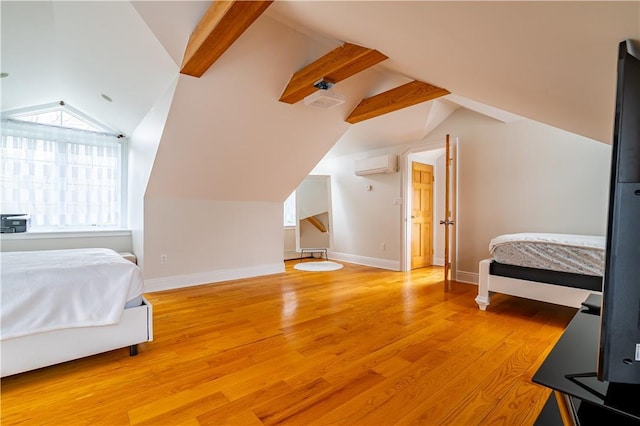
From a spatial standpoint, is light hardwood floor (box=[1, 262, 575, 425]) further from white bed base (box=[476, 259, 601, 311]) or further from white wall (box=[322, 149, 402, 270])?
white wall (box=[322, 149, 402, 270])

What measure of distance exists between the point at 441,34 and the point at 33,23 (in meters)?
3.33

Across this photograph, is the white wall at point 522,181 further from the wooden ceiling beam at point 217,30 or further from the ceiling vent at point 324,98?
the wooden ceiling beam at point 217,30

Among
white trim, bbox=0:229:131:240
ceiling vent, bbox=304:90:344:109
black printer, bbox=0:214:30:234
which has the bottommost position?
white trim, bbox=0:229:131:240

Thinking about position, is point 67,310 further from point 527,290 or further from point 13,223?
point 527,290

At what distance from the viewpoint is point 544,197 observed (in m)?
3.65

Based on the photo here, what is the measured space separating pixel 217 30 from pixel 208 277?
3225mm

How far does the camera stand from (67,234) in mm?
4039

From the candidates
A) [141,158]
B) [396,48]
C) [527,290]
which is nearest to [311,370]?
[396,48]

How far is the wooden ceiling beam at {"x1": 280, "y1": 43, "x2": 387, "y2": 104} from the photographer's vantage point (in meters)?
2.40

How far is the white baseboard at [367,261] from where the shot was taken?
5223 millimetres

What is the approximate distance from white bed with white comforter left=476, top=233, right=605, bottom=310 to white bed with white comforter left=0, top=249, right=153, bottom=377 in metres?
3.17

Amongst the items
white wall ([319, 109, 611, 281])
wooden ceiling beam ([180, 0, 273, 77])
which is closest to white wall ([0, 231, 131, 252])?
wooden ceiling beam ([180, 0, 273, 77])

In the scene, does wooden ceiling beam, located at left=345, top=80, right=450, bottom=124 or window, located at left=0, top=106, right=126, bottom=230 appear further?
window, located at left=0, top=106, right=126, bottom=230

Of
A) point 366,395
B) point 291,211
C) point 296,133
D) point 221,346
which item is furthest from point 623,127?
point 291,211
